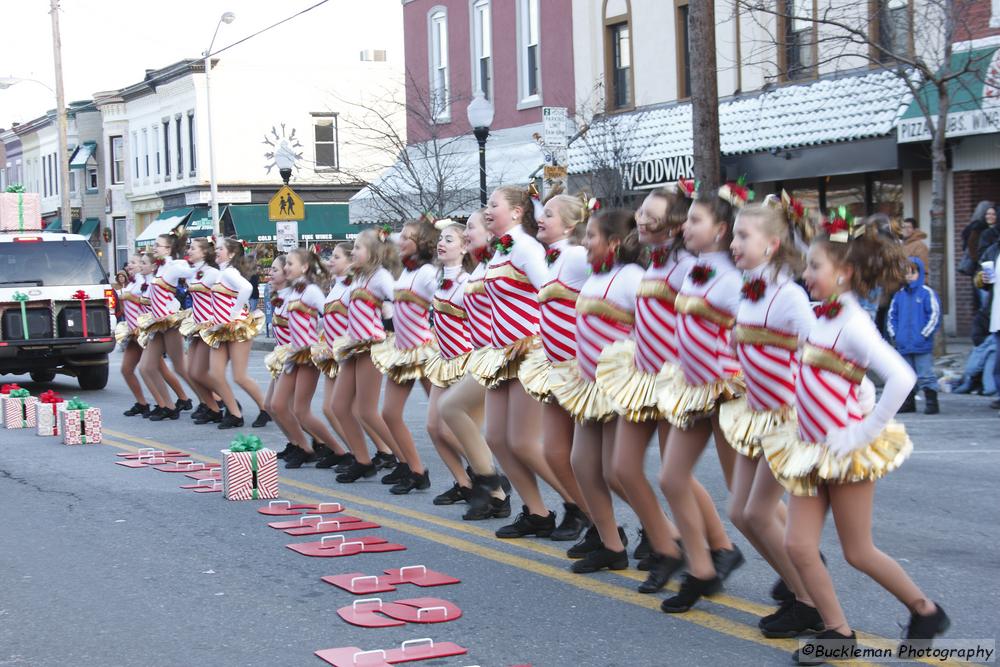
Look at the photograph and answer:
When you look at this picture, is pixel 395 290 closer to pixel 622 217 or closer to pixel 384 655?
pixel 622 217

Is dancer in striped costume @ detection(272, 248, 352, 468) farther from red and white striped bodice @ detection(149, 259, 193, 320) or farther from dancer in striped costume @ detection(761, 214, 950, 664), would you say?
dancer in striped costume @ detection(761, 214, 950, 664)

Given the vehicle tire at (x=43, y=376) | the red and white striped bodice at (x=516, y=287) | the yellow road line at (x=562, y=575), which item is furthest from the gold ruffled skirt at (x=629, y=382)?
the vehicle tire at (x=43, y=376)

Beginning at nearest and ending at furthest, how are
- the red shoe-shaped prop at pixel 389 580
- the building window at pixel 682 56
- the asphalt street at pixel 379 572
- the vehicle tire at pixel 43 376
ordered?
the asphalt street at pixel 379 572, the red shoe-shaped prop at pixel 389 580, the vehicle tire at pixel 43 376, the building window at pixel 682 56

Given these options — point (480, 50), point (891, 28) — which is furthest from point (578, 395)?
point (480, 50)

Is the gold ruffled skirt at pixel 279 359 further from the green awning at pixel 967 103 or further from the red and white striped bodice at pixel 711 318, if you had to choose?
the green awning at pixel 967 103

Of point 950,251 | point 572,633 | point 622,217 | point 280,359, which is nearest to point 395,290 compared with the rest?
point 280,359

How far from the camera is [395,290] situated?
947 centimetres

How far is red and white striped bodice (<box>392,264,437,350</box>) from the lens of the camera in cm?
930

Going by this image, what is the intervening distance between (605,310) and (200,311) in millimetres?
7628

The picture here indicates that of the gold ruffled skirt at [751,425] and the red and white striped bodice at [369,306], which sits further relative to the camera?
the red and white striped bodice at [369,306]

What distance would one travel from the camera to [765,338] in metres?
5.45

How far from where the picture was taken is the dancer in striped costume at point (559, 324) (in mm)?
7059

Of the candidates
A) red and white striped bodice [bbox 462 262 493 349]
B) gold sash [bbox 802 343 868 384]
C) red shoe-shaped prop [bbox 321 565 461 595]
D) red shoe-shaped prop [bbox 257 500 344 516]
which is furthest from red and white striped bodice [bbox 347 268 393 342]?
gold sash [bbox 802 343 868 384]

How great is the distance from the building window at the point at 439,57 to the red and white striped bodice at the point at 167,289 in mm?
16079
